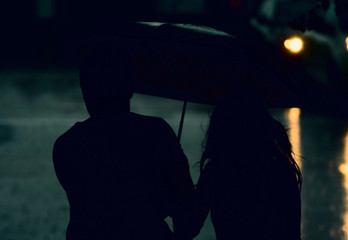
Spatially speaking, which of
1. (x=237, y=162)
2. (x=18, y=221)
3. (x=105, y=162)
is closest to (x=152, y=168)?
(x=105, y=162)

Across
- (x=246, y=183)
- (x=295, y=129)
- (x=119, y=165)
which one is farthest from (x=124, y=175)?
(x=295, y=129)

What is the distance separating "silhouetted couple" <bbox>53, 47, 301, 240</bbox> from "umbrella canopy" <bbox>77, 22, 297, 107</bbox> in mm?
484

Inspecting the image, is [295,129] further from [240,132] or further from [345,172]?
[240,132]

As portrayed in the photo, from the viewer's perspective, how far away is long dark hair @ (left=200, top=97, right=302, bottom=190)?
2.82 m

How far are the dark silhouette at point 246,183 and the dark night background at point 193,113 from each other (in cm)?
61

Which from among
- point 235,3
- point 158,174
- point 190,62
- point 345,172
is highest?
point 235,3

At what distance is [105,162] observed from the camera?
260cm

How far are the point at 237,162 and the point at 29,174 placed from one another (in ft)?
17.6

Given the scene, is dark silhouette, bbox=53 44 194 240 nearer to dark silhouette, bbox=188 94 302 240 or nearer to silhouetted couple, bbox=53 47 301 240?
silhouetted couple, bbox=53 47 301 240

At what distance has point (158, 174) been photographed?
259 centimetres

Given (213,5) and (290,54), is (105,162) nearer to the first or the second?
(290,54)

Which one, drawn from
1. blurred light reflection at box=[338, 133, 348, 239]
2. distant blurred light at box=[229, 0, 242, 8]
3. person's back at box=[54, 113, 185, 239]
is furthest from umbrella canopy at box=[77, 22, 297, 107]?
distant blurred light at box=[229, 0, 242, 8]

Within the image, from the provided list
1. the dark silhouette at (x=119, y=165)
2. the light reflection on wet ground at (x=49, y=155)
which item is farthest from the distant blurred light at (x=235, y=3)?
the dark silhouette at (x=119, y=165)

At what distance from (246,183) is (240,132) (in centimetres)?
21
